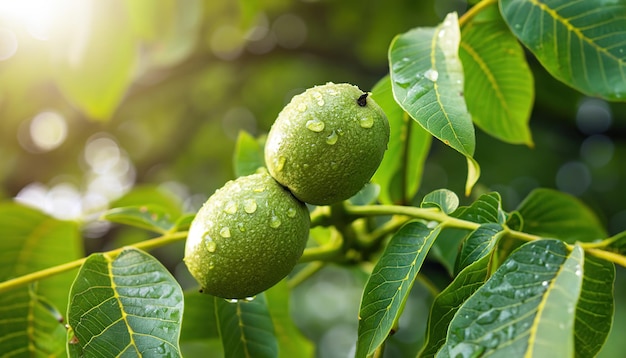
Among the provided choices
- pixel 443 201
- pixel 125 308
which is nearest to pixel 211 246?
pixel 125 308

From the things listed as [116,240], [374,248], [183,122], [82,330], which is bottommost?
[116,240]

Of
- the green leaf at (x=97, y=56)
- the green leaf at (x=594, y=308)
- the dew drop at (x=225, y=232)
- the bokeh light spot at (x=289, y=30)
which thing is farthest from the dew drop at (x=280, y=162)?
the bokeh light spot at (x=289, y=30)

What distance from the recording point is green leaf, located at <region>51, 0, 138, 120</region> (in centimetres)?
187

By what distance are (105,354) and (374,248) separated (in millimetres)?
623

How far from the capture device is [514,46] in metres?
1.35

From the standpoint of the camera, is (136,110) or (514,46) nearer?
(514,46)

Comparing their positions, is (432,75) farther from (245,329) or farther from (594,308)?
(245,329)

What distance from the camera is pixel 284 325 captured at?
56.1 inches

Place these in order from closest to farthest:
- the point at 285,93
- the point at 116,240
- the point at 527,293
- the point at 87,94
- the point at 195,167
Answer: the point at 527,293, the point at 87,94, the point at 116,240, the point at 285,93, the point at 195,167

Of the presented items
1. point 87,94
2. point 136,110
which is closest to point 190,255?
point 87,94

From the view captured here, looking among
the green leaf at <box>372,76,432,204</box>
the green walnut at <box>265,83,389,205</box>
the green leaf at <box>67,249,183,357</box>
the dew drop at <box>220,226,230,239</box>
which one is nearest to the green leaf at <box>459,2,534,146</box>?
the green leaf at <box>372,76,432,204</box>

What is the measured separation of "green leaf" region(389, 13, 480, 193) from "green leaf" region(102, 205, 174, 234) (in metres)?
0.56

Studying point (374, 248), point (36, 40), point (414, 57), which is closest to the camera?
point (414, 57)

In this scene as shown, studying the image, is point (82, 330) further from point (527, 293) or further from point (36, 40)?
point (36, 40)
